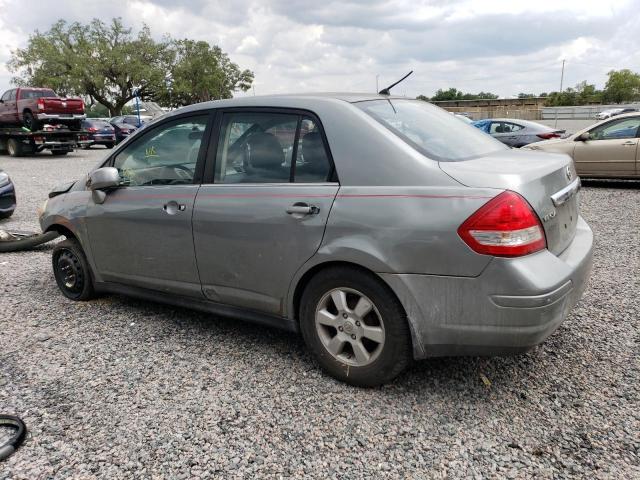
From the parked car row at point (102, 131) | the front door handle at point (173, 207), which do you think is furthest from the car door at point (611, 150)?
the parked car row at point (102, 131)

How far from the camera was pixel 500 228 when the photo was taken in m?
2.38

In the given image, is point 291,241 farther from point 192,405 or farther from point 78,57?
point 78,57

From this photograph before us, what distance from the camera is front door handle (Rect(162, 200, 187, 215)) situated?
341 cm

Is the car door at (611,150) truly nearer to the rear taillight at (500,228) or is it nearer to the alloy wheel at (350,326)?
the rear taillight at (500,228)

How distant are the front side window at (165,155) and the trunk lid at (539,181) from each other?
176 cm

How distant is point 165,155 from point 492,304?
2528mm

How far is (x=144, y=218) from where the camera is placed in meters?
3.63

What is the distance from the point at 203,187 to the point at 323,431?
5.65 ft

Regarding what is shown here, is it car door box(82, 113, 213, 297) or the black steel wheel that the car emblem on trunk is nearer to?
car door box(82, 113, 213, 297)

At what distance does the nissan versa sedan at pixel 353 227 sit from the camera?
2447 millimetres

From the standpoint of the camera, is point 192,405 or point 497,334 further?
point 192,405

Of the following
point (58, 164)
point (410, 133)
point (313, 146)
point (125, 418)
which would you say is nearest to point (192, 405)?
point (125, 418)

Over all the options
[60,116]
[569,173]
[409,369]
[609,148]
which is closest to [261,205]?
[409,369]

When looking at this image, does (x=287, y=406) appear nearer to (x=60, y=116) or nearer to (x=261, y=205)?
(x=261, y=205)
